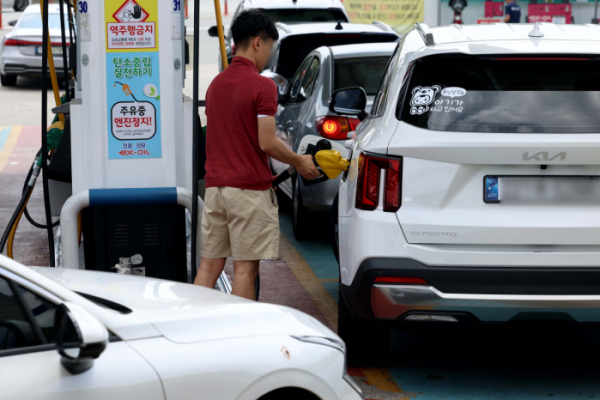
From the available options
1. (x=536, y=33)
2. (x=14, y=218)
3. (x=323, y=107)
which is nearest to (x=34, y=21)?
(x=323, y=107)

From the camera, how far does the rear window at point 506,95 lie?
391cm

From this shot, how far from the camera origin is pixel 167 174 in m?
4.79

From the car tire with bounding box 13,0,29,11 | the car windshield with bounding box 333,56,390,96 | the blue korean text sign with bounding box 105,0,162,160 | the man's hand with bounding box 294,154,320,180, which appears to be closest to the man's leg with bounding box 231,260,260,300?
the man's hand with bounding box 294,154,320,180

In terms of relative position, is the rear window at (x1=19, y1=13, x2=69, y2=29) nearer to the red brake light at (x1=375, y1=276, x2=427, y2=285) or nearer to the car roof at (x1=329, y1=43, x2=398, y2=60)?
the car roof at (x1=329, y1=43, x2=398, y2=60)

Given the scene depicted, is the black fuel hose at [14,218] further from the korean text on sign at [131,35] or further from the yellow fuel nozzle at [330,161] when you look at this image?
the yellow fuel nozzle at [330,161]

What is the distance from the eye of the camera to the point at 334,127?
6.84 metres

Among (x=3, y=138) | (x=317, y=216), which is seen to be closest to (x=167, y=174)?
(x=317, y=216)

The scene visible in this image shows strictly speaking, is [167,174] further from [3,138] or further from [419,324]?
[3,138]

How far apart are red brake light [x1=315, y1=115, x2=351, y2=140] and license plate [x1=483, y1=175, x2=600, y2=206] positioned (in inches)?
120

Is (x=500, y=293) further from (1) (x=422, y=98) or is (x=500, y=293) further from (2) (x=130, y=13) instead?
(2) (x=130, y=13)

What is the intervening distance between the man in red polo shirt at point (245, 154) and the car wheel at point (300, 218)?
2.73 metres

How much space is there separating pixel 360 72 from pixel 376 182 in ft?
11.4

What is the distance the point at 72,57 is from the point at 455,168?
11.0ft

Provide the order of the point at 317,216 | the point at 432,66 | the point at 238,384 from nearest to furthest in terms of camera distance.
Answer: the point at 238,384, the point at 432,66, the point at 317,216
